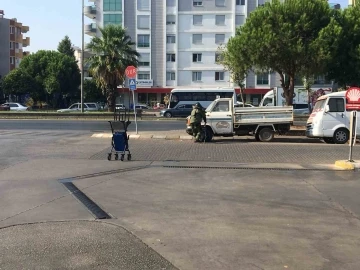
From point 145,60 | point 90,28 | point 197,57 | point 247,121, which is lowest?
point 247,121

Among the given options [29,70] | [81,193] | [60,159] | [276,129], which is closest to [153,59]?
[29,70]

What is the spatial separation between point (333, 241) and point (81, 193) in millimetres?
5026

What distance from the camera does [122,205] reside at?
8.41 metres

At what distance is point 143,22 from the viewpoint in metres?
70.8

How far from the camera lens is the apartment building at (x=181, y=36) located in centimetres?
6956

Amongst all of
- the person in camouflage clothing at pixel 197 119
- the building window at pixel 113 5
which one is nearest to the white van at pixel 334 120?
the person in camouflage clothing at pixel 197 119

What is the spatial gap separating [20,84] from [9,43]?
2102cm

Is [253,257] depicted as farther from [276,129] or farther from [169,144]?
[276,129]

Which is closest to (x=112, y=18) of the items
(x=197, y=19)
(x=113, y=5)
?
(x=113, y=5)

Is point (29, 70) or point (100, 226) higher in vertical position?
point (29, 70)

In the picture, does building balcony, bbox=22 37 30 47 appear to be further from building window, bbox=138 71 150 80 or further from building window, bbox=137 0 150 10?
building window, bbox=138 71 150 80

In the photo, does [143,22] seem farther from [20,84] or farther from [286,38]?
[286,38]

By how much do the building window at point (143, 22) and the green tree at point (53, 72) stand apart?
1152cm

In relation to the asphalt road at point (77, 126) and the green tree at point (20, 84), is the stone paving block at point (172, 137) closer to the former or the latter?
the asphalt road at point (77, 126)
